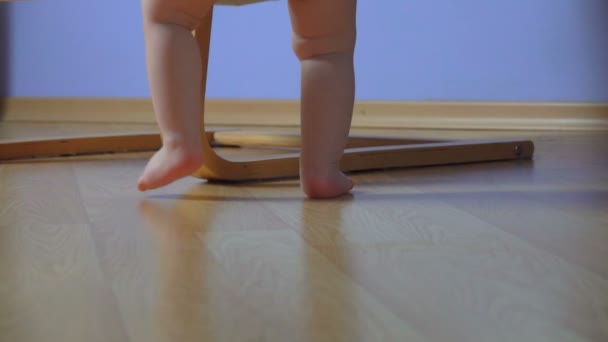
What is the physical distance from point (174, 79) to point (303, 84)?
0.15m

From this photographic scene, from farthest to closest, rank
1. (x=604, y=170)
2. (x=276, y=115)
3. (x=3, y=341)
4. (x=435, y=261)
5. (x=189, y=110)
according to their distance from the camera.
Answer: (x=276, y=115) → (x=604, y=170) → (x=189, y=110) → (x=435, y=261) → (x=3, y=341)

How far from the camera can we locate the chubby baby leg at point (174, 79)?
932 mm

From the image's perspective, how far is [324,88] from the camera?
3.19ft

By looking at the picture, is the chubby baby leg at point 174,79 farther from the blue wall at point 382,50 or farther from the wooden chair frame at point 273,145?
the blue wall at point 382,50

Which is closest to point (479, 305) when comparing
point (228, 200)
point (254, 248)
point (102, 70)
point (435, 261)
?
point (435, 261)

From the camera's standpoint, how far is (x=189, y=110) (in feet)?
3.11

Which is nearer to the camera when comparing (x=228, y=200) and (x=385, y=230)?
(x=385, y=230)

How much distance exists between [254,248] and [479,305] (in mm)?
229

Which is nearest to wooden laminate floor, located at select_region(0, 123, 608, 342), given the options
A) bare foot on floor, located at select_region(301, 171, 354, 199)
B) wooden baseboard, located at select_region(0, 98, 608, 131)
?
bare foot on floor, located at select_region(301, 171, 354, 199)

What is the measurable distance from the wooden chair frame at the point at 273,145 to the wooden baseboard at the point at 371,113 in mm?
523

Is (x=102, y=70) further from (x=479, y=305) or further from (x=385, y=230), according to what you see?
(x=479, y=305)

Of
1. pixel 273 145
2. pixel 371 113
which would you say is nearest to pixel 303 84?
pixel 273 145

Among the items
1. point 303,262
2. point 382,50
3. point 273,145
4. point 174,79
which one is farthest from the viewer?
point 382,50

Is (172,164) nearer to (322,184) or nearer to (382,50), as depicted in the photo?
(322,184)
